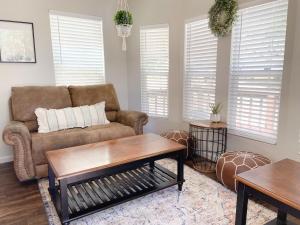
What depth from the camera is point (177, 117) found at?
359 cm

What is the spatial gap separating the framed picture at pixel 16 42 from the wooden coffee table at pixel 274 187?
3.14 m

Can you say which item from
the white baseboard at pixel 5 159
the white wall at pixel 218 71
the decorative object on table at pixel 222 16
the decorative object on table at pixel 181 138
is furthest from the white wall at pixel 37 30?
the decorative object on table at pixel 181 138

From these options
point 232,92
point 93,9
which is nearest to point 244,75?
point 232,92

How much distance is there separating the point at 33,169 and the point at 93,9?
8.55 ft

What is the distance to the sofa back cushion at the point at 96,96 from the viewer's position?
3298 mm

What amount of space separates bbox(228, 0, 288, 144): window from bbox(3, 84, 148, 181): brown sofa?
132 cm

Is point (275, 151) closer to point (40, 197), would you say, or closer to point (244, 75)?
point (244, 75)

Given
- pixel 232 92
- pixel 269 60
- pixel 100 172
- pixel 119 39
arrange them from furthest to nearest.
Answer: pixel 119 39
pixel 232 92
pixel 269 60
pixel 100 172

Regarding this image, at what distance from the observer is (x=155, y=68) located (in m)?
3.70

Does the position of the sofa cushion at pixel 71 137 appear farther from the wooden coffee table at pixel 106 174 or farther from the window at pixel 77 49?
the window at pixel 77 49

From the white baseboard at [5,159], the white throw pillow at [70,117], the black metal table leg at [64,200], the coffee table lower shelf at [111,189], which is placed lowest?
the white baseboard at [5,159]

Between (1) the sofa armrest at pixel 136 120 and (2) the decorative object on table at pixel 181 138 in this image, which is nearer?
(2) the decorative object on table at pixel 181 138

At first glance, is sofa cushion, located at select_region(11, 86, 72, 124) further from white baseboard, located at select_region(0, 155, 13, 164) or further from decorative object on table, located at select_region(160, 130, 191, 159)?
decorative object on table, located at select_region(160, 130, 191, 159)

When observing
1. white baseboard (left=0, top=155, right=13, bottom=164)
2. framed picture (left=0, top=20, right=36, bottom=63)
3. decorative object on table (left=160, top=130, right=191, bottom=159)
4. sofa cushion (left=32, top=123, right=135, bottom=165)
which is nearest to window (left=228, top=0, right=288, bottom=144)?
decorative object on table (left=160, top=130, right=191, bottom=159)
